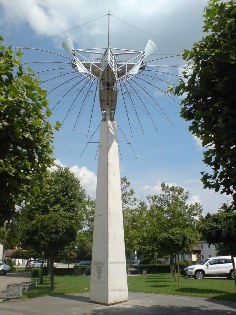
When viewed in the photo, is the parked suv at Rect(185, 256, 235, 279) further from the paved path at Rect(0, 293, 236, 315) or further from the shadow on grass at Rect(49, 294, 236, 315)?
the shadow on grass at Rect(49, 294, 236, 315)

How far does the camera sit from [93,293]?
15.1 m

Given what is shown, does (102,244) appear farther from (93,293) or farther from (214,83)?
(214,83)

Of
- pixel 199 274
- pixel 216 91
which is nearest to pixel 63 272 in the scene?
pixel 199 274

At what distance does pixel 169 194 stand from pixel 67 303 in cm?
3743

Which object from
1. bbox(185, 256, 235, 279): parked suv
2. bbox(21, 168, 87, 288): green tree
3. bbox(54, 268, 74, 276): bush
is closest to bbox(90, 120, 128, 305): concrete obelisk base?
bbox(21, 168, 87, 288): green tree

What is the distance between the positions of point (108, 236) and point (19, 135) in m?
8.17

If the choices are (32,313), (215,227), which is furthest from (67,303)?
(215,227)

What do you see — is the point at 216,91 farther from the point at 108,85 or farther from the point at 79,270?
the point at 79,270

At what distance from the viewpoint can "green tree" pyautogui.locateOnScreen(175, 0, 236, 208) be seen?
28.8 feet

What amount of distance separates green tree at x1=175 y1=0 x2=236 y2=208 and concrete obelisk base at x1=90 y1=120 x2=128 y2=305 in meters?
6.35

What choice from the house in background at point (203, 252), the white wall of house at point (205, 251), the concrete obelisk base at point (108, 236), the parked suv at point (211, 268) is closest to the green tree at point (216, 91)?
the concrete obelisk base at point (108, 236)

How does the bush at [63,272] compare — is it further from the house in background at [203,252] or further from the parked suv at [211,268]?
the house in background at [203,252]

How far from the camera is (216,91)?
30.5ft

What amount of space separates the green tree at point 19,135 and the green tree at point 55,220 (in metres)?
12.6
